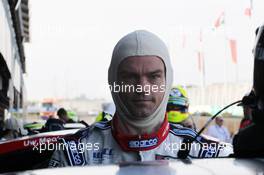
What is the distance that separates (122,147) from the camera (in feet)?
5.93

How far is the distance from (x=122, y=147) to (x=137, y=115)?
136 mm

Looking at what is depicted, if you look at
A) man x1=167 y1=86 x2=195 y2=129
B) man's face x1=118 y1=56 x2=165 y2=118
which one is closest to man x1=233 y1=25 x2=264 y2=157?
man's face x1=118 y1=56 x2=165 y2=118

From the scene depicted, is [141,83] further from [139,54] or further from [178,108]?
[178,108]

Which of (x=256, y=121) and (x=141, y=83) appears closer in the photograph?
(x=256, y=121)

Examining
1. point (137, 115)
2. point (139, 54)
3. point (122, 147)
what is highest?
point (139, 54)

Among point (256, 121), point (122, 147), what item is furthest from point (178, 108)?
point (256, 121)

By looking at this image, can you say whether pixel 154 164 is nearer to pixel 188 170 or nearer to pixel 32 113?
pixel 188 170

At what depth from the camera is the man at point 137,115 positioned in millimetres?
1752

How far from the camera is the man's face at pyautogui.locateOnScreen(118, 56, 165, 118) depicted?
1744 mm

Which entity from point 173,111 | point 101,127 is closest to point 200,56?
point 173,111

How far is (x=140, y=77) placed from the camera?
174cm

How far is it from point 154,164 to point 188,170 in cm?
10

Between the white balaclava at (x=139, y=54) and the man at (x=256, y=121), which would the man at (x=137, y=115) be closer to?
the white balaclava at (x=139, y=54)
